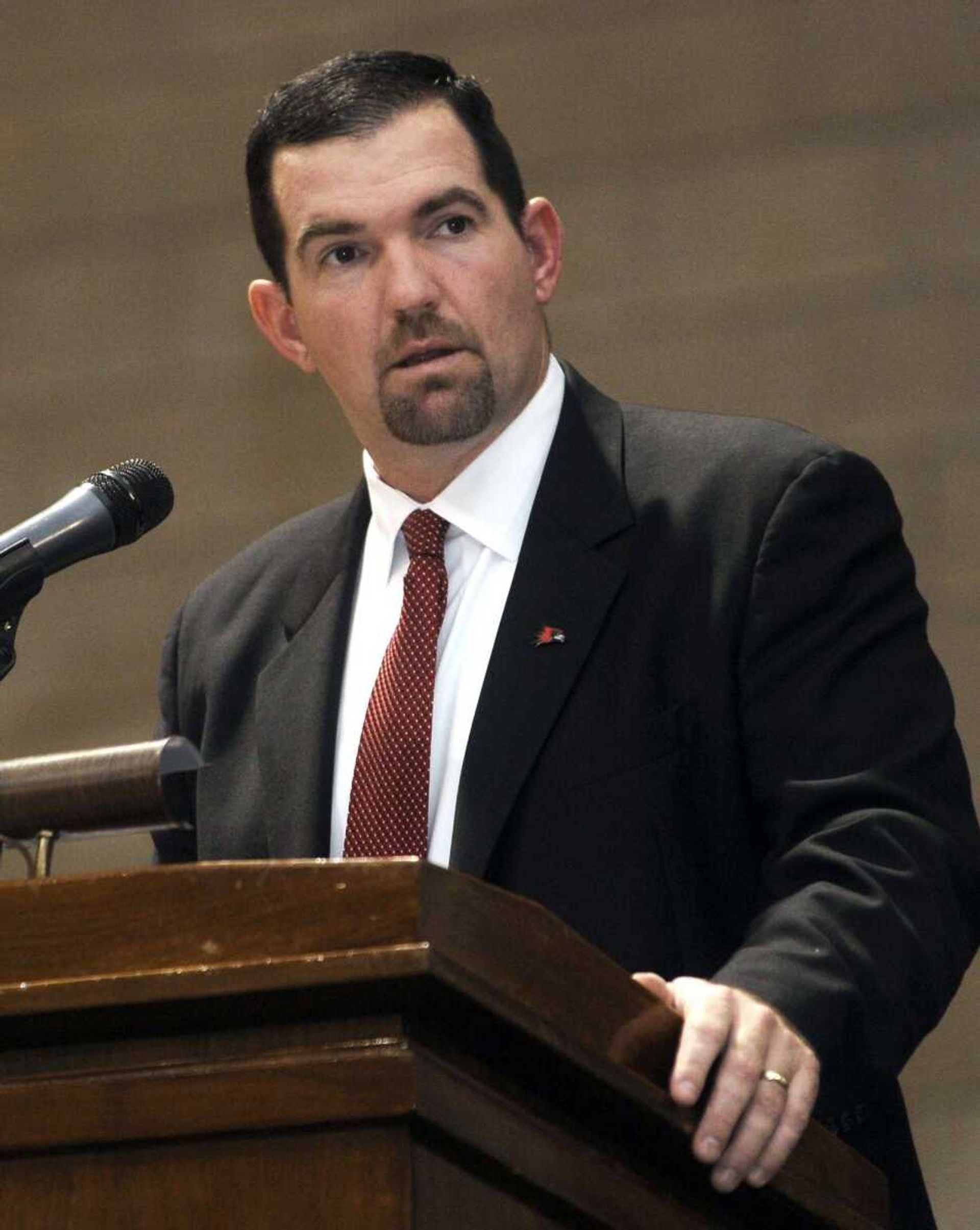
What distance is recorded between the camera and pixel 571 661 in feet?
7.04

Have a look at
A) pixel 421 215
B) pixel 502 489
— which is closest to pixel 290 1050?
pixel 502 489

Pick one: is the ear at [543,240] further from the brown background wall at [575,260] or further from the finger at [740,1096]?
the finger at [740,1096]

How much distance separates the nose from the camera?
8.00 ft

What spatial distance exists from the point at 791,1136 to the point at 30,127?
3.44 meters

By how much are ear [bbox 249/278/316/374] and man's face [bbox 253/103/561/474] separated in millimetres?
221

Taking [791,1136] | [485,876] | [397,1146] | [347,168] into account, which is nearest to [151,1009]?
Result: [397,1146]

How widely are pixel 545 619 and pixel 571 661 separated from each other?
56 millimetres

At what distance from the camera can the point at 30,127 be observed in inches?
175

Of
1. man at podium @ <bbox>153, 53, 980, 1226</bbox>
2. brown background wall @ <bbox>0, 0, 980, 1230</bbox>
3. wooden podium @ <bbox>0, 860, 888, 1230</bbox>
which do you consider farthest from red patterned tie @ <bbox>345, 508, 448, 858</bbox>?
brown background wall @ <bbox>0, 0, 980, 1230</bbox>

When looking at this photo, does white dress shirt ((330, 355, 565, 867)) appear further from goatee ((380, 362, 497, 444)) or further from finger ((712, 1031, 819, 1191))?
finger ((712, 1031, 819, 1191))

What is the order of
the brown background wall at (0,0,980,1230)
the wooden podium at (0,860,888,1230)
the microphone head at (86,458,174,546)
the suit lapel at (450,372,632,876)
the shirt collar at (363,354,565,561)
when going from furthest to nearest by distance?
1. the brown background wall at (0,0,980,1230)
2. the shirt collar at (363,354,565,561)
3. the suit lapel at (450,372,632,876)
4. the microphone head at (86,458,174,546)
5. the wooden podium at (0,860,888,1230)

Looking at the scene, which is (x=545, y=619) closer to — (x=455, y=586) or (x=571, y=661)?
(x=571, y=661)

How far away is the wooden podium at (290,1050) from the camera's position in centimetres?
120

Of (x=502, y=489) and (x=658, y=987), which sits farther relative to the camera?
(x=502, y=489)
